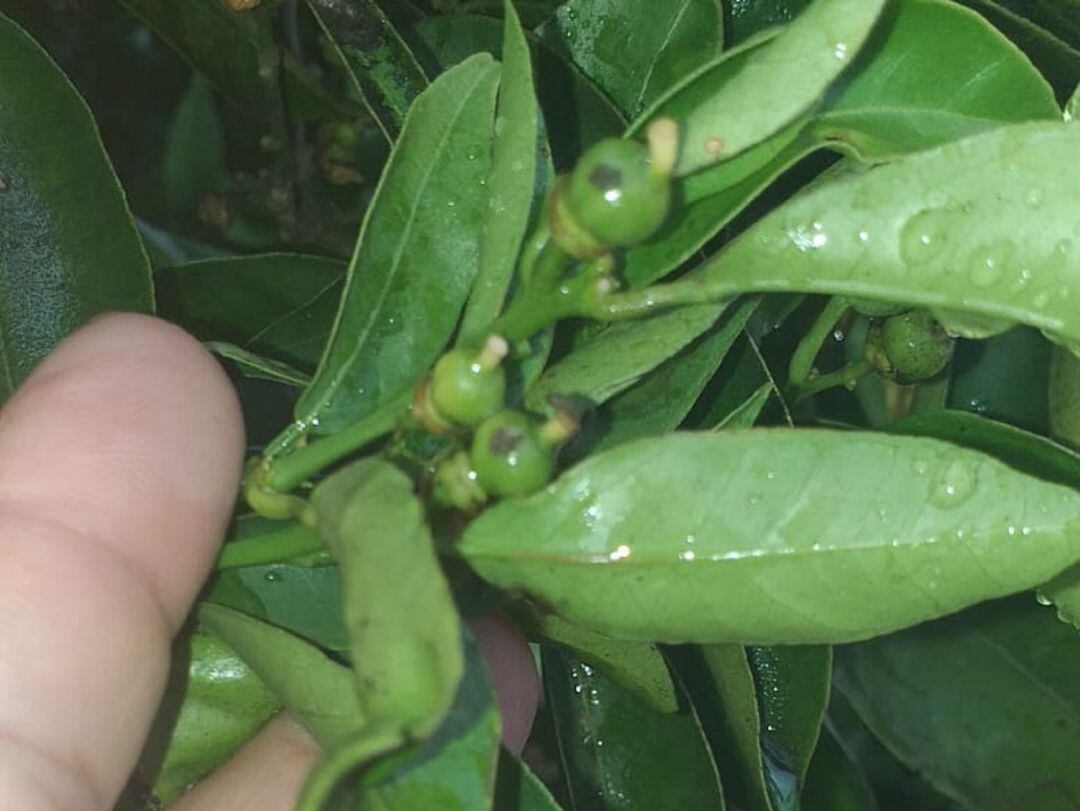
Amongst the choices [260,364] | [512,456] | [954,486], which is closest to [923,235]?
[954,486]

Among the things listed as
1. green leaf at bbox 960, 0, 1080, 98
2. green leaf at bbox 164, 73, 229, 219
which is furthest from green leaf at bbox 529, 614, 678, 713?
green leaf at bbox 164, 73, 229, 219

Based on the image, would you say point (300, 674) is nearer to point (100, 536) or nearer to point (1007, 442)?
point (100, 536)

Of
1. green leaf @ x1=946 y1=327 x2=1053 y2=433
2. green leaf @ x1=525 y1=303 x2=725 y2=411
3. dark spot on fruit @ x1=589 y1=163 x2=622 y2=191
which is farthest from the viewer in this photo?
green leaf @ x1=946 y1=327 x2=1053 y2=433

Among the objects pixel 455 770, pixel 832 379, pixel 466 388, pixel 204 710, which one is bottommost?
pixel 204 710

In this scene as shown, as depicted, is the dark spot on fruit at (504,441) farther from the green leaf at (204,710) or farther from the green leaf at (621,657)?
the green leaf at (204,710)

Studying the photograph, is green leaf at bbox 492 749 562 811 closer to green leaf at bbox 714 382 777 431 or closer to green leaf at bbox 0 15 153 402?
green leaf at bbox 714 382 777 431
